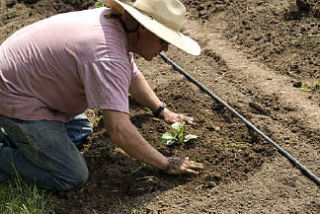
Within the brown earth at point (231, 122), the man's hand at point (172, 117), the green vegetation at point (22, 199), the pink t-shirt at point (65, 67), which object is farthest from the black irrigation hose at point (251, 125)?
the green vegetation at point (22, 199)

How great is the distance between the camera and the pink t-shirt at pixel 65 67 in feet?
8.54

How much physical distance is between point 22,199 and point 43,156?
33cm

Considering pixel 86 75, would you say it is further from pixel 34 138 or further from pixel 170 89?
pixel 170 89

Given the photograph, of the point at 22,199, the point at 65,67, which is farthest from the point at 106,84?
the point at 22,199

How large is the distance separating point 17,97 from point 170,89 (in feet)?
5.75

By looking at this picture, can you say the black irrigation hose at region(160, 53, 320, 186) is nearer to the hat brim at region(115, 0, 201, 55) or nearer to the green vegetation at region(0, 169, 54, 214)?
the hat brim at region(115, 0, 201, 55)

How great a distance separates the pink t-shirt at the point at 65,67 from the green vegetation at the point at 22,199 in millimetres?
546

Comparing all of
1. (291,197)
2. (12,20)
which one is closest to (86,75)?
(291,197)

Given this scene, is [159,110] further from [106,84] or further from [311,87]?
[311,87]

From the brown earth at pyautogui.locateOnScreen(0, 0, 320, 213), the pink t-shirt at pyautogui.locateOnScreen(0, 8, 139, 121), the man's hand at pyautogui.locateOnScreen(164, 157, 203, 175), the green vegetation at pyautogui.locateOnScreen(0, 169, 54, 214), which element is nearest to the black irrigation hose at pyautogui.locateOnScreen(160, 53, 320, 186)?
the brown earth at pyautogui.locateOnScreen(0, 0, 320, 213)

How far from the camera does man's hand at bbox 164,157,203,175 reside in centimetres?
313

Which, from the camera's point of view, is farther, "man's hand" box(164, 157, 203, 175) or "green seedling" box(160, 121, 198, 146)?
"green seedling" box(160, 121, 198, 146)

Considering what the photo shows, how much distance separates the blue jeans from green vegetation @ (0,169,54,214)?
6 centimetres

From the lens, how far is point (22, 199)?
3.10 m
